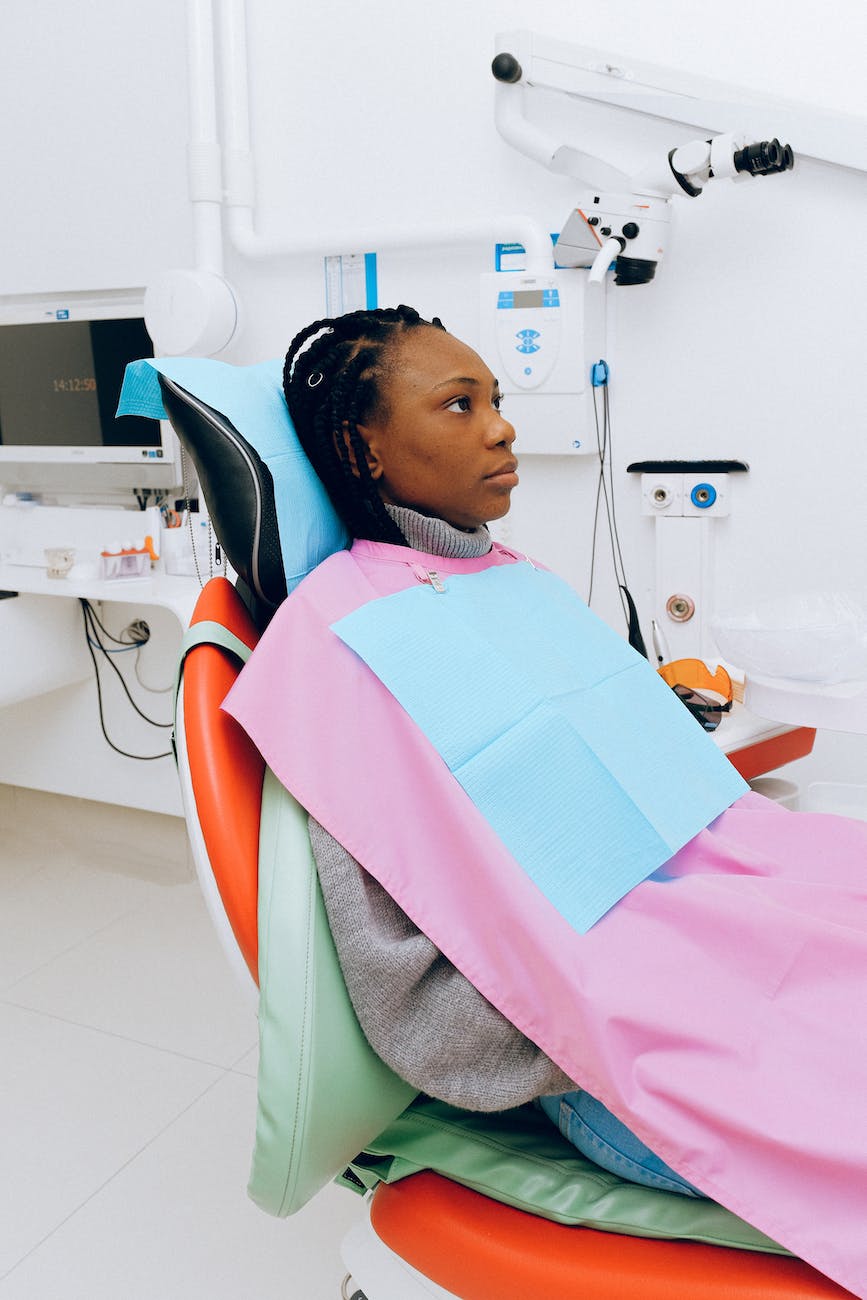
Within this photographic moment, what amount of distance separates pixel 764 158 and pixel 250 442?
116 centimetres

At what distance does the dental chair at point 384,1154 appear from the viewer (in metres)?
0.77

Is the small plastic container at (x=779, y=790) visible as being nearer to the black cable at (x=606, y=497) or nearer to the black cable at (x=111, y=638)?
the black cable at (x=606, y=497)

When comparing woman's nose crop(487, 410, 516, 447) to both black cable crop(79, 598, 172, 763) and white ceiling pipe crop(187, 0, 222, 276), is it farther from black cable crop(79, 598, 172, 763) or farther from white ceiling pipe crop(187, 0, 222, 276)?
black cable crop(79, 598, 172, 763)

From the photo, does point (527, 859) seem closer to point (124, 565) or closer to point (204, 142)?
point (124, 565)

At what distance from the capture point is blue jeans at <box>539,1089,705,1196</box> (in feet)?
2.67

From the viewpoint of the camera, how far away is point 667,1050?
771 millimetres

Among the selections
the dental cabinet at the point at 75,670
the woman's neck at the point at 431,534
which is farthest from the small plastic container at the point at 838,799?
the dental cabinet at the point at 75,670

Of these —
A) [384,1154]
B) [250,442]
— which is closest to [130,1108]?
[384,1154]

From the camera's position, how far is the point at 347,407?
1.07 metres

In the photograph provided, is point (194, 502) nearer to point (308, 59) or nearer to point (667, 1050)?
point (308, 59)

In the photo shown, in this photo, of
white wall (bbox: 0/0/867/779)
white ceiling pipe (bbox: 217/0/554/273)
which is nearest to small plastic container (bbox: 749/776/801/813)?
white wall (bbox: 0/0/867/779)

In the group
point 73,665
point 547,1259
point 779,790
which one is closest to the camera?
point 547,1259

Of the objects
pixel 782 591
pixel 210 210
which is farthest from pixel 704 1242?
pixel 210 210

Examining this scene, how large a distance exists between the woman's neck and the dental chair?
0.26 m
